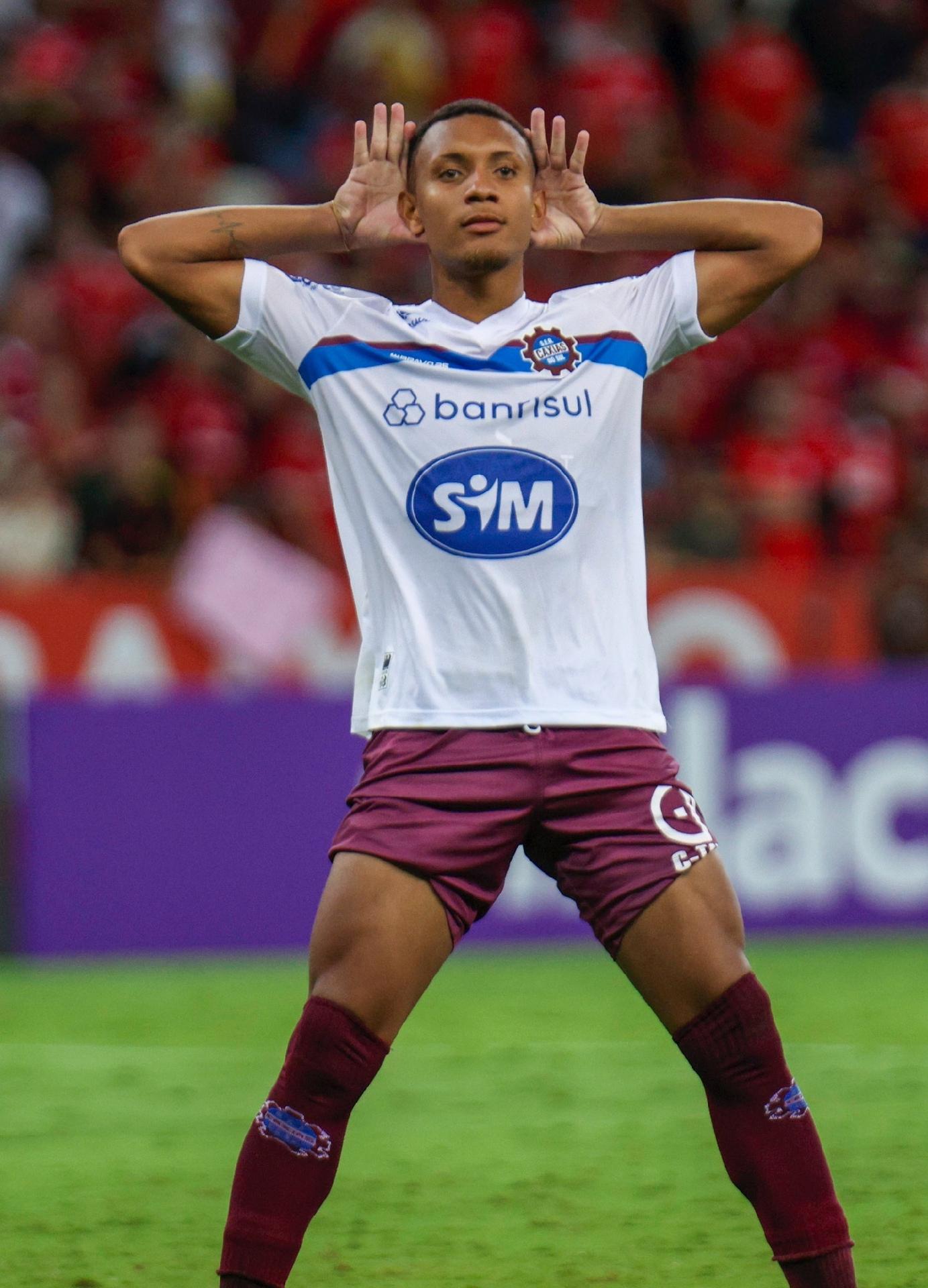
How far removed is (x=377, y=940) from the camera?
12.3ft

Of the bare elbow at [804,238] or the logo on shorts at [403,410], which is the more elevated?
Result: the bare elbow at [804,238]

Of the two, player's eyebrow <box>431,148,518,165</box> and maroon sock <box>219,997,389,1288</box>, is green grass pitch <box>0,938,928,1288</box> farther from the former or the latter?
player's eyebrow <box>431,148,518,165</box>

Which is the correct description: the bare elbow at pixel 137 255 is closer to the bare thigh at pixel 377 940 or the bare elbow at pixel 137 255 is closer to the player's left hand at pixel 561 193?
the player's left hand at pixel 561 193

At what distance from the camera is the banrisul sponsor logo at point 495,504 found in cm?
389

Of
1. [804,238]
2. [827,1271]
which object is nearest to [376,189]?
[804,238]

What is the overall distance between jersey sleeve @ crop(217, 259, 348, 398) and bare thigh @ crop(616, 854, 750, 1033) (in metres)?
1.19

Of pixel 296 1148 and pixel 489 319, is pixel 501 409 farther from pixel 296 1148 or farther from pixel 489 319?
pixel 296 1148

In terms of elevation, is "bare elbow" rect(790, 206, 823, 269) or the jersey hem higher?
"bare elbow" rect(790, 206, 823, 269)

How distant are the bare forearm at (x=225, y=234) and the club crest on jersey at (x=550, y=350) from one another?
426mm

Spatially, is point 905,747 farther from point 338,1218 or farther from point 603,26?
point 603,26

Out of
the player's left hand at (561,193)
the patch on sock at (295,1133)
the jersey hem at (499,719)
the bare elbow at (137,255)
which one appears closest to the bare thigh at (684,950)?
the jersey hem at (499,719)

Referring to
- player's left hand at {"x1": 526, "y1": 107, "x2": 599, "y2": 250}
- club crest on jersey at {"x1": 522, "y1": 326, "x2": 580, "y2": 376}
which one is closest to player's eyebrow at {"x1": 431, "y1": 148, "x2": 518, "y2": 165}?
player's left hand at {"x1": 526, "y1": 107, "x2": 599, "y2": 250}

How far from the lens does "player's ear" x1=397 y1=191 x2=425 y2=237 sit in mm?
4160

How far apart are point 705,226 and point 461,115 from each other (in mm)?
506
